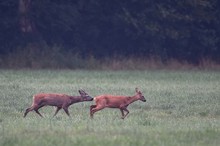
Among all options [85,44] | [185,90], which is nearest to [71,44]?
[85,44]

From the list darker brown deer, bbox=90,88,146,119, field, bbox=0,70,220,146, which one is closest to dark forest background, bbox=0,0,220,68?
field, bbox=0,70,220,146

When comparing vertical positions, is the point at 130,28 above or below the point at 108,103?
above

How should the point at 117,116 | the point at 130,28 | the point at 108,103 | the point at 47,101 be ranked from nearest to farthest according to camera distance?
1. the point at 47,101
2. the point at 108,103
3. the point at 117,116
4. the point at 130,28

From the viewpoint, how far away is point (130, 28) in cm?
4697

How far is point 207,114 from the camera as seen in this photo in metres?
18.8

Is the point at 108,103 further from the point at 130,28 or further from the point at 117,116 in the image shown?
the point at 130,28

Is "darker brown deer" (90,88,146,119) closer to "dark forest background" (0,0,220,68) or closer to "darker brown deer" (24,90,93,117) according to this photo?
"darker brown deer" (24,90,93,117)

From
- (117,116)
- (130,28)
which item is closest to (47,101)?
(117,116)

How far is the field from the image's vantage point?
13.2m

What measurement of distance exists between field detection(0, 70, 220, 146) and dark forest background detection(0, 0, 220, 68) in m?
12.5

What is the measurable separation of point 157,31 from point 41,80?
17.3 meters

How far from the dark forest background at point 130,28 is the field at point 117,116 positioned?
12509 millimetres

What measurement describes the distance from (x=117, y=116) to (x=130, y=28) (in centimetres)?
2876

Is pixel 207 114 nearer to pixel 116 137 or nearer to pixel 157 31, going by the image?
pixel 116 137
